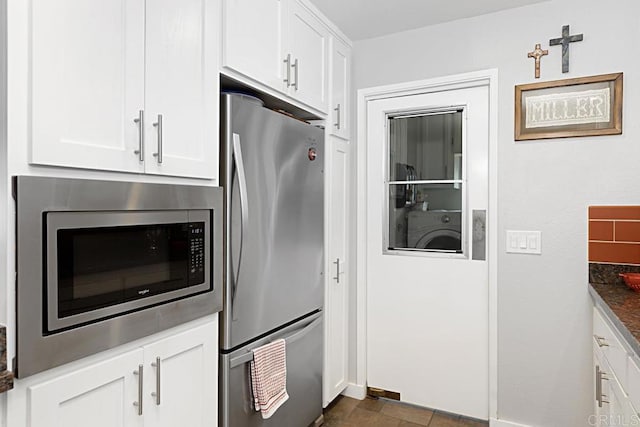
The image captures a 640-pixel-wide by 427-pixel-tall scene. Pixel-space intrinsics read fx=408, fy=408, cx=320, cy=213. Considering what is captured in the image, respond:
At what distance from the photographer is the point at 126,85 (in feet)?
4.06

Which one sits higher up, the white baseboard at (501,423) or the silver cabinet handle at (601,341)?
the silver cabinet handle at (601,341)

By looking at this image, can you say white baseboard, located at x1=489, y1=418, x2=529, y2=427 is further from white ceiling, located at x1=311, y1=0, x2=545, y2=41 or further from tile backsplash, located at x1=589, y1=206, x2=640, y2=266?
white ceiling, located at x1=311, y1=0, x2=545, y2=41

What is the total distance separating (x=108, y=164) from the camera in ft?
3.90

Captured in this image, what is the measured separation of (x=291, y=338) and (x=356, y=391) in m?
0.99

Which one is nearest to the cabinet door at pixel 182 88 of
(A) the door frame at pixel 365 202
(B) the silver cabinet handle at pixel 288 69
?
(B) the silver cabinet handle at pixel 288 69

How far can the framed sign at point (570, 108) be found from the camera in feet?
6.95

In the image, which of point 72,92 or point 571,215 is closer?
point 72,92

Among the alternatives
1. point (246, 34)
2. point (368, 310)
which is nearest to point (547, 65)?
point (246, 34)

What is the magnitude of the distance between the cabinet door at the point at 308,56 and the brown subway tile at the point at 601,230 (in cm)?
160

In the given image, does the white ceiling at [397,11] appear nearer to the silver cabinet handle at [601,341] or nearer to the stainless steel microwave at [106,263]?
the stainless steel microwave at [106,263]

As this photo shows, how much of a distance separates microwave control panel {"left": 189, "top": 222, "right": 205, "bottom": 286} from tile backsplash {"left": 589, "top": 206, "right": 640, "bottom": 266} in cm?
199

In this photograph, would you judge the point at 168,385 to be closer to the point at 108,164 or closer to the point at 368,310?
the point at 108,164

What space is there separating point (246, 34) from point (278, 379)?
1559mm

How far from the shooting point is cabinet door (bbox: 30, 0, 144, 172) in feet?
3.37
